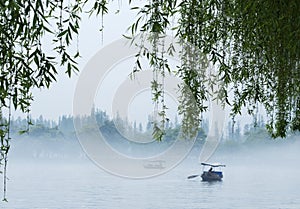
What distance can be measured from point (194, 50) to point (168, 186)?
979 centimetres

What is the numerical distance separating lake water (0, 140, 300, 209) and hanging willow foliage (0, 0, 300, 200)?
25.1 ft

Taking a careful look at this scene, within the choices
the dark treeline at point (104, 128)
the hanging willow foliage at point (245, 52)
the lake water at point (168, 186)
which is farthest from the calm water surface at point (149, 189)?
the hanging willow foliage at point (245, 52)

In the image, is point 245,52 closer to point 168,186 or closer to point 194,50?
point 194,50

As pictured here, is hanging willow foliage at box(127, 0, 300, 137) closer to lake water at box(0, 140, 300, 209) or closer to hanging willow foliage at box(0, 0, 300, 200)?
hanging willow foliage at box(0, 0, 300, 200)

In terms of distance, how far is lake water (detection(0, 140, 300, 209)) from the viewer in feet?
37.2

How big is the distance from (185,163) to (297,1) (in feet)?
38.2

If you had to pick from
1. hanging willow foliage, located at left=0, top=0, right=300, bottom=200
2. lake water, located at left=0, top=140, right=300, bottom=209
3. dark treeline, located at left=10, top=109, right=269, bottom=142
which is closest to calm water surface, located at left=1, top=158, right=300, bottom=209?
lake water, located at left=0, top=140, right=300, bottom=209

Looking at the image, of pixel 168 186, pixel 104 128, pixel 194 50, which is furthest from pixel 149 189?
pixel 194 50

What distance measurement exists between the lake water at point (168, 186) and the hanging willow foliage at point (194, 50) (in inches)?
301

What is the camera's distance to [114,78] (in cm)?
554

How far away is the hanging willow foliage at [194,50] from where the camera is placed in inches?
69.3

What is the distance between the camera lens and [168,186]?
1284cm

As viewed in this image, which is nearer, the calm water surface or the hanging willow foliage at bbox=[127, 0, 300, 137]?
the hanging willow foliage at bbox=[127, 0, 300, 137]

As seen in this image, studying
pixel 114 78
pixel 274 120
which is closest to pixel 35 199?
pixel 114 78
